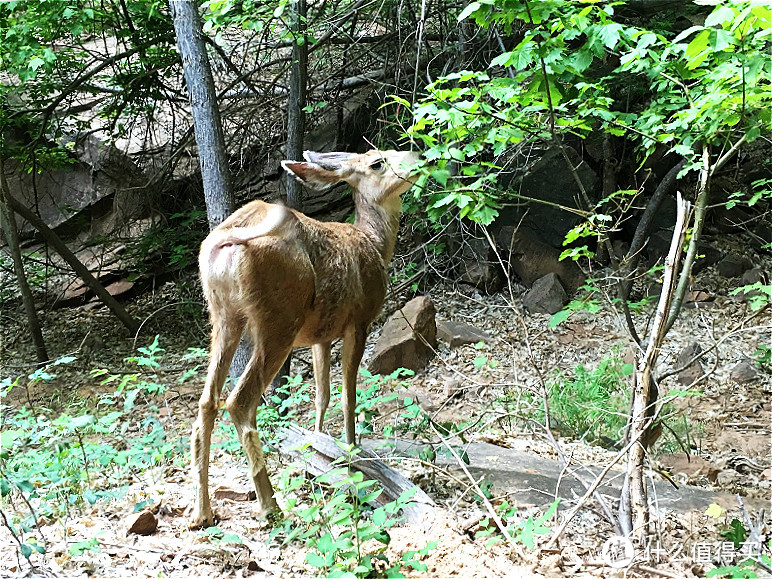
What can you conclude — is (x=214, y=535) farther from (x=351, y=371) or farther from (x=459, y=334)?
(x=459, y=334)

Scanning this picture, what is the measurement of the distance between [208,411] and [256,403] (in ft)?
0.86

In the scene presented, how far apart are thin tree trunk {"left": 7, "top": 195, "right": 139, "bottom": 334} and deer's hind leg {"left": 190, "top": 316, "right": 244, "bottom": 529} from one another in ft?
16.7

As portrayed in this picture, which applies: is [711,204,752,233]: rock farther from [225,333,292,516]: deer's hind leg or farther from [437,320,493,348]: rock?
[225,333,292,516]: deer's hind leg

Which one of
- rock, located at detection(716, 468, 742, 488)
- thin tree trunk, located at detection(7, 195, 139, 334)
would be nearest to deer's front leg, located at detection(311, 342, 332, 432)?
rock, located at detection(716, 468, 742, 488)

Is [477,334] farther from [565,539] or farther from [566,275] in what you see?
[565,539]

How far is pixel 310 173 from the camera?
4301 millimetres

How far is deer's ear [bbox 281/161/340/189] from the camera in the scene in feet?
13.8

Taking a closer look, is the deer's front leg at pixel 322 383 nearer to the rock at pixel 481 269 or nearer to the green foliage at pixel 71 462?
the green foliage at pixel 71 462

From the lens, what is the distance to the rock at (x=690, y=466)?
5164 mm

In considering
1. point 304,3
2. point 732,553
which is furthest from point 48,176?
point 732,553

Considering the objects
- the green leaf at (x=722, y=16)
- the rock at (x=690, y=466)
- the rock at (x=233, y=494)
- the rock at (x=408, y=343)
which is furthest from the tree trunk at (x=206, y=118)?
the rock at (x=690, y=466)

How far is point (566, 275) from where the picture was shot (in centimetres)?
959

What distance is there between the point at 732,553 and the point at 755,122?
7.03ft

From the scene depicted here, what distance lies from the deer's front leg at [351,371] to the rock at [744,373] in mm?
5260
